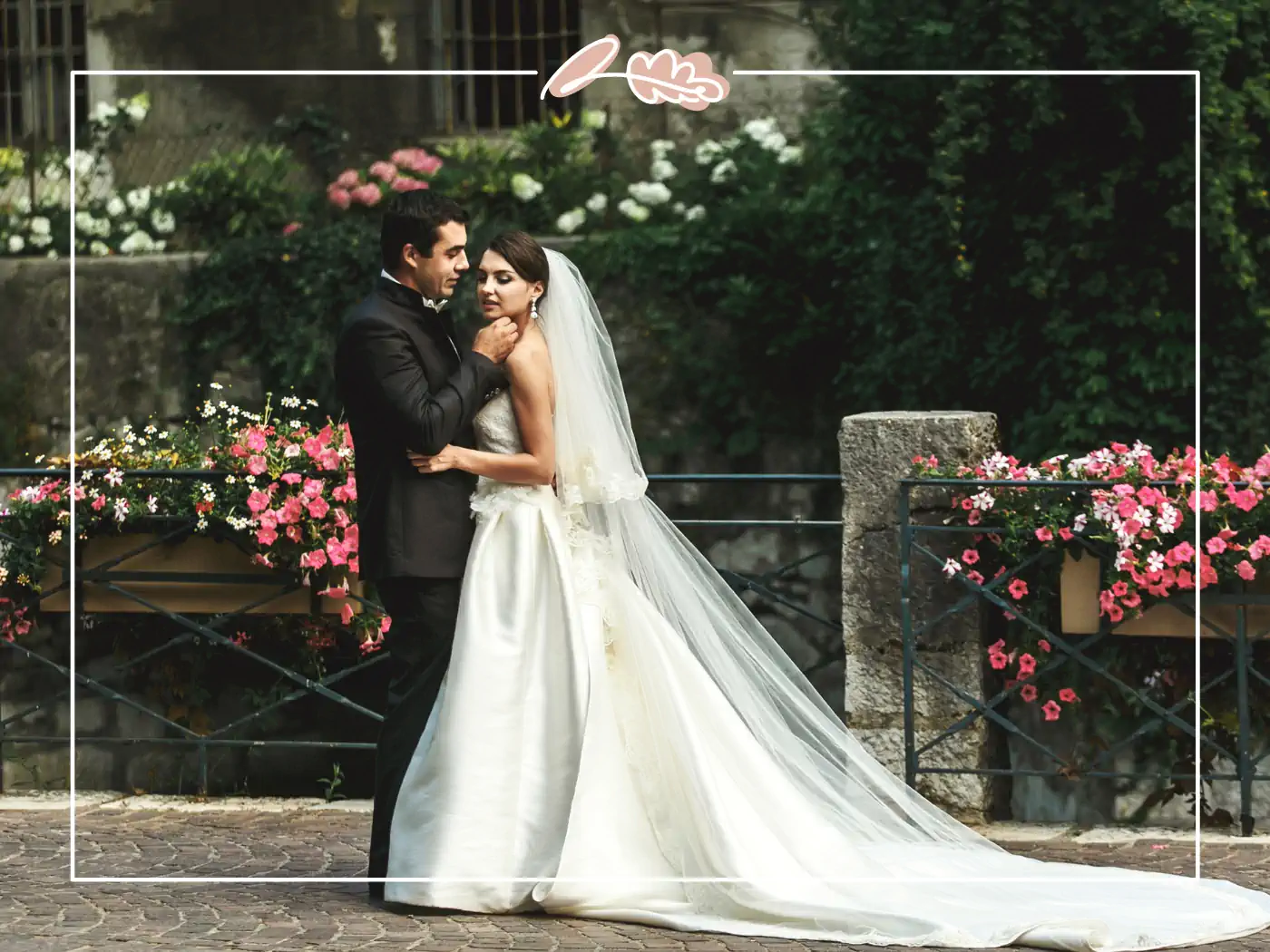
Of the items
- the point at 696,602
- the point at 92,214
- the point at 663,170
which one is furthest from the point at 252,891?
the point at 92,214

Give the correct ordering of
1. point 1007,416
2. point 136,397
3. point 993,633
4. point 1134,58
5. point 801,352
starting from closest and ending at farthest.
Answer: point 993,633 < point 1134,58 < point 1007,416 < point 801,352 < point 136,397

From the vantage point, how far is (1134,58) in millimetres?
8406

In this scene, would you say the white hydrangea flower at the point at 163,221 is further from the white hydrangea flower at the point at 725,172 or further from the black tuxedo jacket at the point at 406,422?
the black tuxedo jacket at the point at 406,422

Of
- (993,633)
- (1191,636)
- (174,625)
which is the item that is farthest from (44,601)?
(1191,636)

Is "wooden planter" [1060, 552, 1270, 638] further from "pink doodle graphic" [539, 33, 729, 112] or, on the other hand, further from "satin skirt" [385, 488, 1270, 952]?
"pink doodle graphic" [539, 33, 729, 112]

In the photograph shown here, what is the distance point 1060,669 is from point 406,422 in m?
2.73

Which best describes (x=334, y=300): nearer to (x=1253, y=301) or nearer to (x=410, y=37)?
(x=410, y=37)

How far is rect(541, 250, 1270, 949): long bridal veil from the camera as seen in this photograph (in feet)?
15.2

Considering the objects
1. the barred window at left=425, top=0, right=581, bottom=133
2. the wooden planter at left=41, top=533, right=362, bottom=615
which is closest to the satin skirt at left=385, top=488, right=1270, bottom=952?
the wooden planter at left=41, top=533, right=362, bottom=615

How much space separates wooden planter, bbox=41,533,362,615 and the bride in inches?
77.6

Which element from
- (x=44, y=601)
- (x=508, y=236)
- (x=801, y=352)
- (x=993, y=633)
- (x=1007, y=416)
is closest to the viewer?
(x=508, y=236)

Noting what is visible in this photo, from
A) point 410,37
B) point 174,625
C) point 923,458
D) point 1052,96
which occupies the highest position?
point 410,37

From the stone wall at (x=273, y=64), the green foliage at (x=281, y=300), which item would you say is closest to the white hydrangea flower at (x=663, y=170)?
the stone wall at (x=273, y=64)

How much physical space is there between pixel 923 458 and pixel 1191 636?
1044 millimetres
